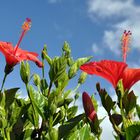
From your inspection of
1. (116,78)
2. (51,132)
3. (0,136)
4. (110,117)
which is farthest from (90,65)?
(0,136)

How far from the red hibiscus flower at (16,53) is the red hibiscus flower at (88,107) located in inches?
25.0

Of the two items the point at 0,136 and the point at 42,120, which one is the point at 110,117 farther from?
the point at 0,136

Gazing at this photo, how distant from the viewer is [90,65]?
8.30 ft

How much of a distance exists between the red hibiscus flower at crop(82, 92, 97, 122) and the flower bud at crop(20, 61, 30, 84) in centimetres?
39

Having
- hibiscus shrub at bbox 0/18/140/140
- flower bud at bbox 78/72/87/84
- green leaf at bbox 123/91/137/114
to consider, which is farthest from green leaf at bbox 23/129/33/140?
flower bud at bbox 78/72/87/84

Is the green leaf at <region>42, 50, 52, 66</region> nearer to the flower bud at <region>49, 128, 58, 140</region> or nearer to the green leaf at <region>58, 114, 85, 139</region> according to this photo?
the green leaf at <region>58, 114, 85, 139</region>

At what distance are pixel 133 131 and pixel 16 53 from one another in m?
1.23

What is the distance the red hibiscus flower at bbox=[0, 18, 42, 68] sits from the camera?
2.92 metres

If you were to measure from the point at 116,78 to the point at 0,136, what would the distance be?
77 centimetres

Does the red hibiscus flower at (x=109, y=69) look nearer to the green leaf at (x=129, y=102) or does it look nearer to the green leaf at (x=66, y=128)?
the green leaf at (x=129, y=102)

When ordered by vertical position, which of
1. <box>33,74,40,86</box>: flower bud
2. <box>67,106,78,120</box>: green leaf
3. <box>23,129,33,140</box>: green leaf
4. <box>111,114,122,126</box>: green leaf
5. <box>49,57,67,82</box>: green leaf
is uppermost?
<box>33,74,40,86</box>: flower bud

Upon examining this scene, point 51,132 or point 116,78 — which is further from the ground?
point 116,78

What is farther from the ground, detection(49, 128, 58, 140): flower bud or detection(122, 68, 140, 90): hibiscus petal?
detection(122, 68, 140, 90): hibiscus petal

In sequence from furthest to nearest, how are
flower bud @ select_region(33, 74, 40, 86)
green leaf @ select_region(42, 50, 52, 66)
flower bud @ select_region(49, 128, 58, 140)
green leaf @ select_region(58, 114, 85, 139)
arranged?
flower bud @ select_region(33, 74, 40, 86) → green leaf @ select_region(42, 50, 52, 66) → green leaf @ select_region(58, 114, 85, 139) → flower bud @ select_region(49, 128, 58, 140)
